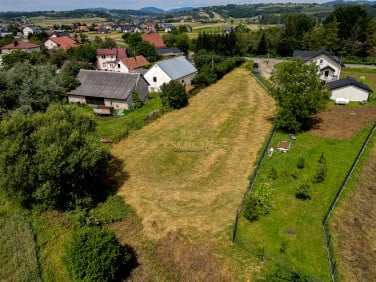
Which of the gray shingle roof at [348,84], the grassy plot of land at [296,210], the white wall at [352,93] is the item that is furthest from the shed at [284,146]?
the white wall at [352,93]

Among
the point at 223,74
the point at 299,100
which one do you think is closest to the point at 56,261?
the point at 299,100

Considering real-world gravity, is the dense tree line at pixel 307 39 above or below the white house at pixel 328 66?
above

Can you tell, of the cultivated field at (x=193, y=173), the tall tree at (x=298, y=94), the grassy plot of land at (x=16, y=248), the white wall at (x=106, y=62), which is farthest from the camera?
the white wall at (x=106, y=62)

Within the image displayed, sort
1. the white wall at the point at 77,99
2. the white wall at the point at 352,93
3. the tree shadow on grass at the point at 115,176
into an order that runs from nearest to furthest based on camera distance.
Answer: the tree shadow on grass at the point at 115,176
the white wall at the point at 77,99
the white wall at the point at 352,93

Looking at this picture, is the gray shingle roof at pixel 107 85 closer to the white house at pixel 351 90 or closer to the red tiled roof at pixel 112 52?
the white house at pixel 351 90

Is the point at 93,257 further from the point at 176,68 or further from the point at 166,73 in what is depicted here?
the point at 176,68

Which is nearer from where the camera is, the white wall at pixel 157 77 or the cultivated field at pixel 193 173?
the cultivated field at pixel 193 173

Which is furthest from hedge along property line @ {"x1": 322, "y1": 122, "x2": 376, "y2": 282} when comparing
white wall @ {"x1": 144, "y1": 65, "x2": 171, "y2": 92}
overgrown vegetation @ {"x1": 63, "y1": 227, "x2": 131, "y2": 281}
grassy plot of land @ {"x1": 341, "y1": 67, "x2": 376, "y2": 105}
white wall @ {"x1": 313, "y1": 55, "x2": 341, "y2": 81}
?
white wall @ {"x1": 313, "y1": 55, "x2": 341, "y2": 81}

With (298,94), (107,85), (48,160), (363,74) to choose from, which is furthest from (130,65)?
(363,74)
